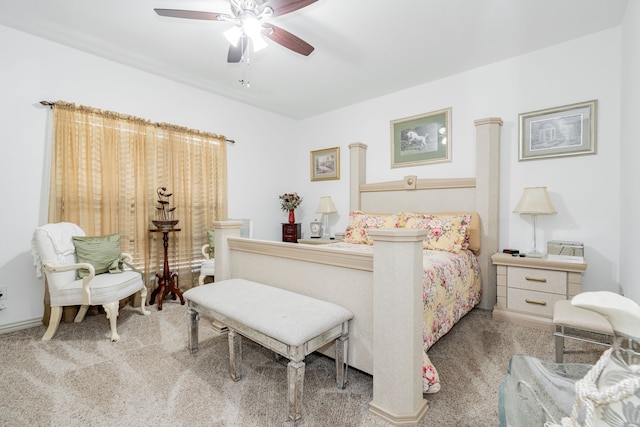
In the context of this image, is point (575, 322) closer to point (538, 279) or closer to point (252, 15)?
point (538, 279)

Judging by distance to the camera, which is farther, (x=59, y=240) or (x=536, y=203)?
(x=536, y=203)

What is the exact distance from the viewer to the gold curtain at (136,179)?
290cm

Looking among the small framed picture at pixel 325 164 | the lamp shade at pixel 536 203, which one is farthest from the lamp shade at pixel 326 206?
the lamp shade at pixel 536 203

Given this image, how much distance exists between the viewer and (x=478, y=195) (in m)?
3.23

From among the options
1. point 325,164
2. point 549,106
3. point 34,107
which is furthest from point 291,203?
point 549,106

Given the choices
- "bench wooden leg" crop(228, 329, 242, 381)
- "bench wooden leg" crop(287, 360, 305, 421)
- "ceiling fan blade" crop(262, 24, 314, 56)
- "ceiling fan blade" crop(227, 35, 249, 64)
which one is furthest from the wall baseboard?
"ceiling fan blade" crop(262, 24, 314, 56)

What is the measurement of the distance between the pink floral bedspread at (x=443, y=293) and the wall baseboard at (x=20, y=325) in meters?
3.25

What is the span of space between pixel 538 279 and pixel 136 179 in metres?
4.35

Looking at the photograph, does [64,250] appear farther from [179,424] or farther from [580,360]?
[580,360]

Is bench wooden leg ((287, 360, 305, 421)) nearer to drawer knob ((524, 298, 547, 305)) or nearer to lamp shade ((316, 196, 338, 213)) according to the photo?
drawer knob ((524, 298, 547, 305))

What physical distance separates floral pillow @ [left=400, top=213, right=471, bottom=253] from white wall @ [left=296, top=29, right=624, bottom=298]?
589 millimetres

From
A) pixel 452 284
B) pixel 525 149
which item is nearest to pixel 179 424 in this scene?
pixel 452 284

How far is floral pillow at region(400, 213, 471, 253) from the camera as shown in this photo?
2924 millimetres

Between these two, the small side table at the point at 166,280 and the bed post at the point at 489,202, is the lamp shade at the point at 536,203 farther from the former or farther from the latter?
the small side table at the point at 166,280
